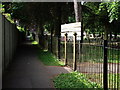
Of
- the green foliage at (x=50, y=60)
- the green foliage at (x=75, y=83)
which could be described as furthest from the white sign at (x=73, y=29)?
the green foliage at (x=75, y=83)

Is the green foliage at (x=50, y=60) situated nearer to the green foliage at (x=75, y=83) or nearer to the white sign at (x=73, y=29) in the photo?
the white sign at (x=73, y=29)

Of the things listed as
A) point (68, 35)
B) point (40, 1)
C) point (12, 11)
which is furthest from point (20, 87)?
point (12, 11)

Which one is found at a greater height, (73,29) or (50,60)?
(73,29)

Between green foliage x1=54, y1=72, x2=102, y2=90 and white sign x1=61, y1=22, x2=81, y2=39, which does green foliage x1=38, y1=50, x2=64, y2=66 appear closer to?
white sign x1=61, y1=22, x2=81, y2=39

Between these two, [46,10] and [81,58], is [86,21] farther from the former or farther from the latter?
[81,58]

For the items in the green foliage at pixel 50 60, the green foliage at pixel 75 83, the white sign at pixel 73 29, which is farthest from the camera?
the green foliage at pixel 50 60

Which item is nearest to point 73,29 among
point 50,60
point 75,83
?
point 50,60

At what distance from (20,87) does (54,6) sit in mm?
17295

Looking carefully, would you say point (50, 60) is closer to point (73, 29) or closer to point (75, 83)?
point (73, 29)

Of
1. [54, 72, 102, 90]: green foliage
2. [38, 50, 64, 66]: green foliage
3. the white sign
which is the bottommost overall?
[54, 72, 102, 90]: green foliage

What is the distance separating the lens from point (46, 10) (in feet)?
76.4

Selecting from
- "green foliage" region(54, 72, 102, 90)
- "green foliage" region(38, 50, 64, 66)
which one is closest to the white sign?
"green foliage" region(38, 50, 64, 66)

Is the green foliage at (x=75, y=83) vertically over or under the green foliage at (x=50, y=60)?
under

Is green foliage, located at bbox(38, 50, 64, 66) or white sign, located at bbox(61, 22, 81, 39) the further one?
green foliage, located at bbox(38, 50, 64, 66)
